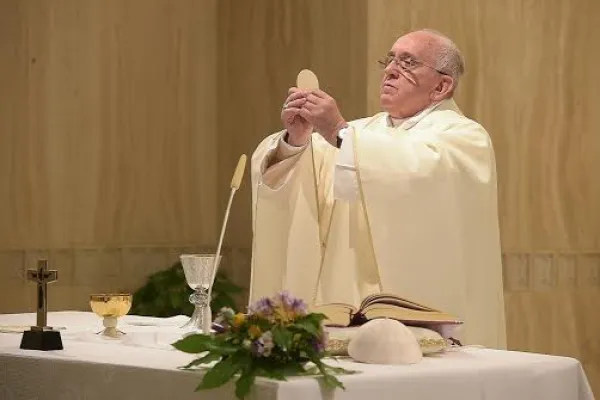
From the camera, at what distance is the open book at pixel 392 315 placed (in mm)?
3740

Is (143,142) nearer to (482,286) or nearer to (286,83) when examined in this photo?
(286,83)

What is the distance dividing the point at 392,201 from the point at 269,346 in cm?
203

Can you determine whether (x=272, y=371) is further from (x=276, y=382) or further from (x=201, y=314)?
(x=201, y=314)

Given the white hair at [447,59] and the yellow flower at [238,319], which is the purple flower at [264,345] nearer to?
the yellow flower at [238,319]

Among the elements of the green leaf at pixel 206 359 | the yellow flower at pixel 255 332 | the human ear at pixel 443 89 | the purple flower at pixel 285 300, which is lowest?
the green leaf at pixel 206 359

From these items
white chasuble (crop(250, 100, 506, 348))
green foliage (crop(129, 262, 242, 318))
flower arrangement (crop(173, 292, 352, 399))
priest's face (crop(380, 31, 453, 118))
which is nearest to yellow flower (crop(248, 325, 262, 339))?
flower arrangement (crop(173, 292, 352, 399))

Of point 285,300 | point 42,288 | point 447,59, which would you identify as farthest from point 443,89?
point 285,300

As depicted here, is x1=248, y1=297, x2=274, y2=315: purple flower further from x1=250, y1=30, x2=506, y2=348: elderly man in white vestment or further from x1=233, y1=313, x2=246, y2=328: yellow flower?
x1=250, y1=30, x2=506, y2=348: elderly man in white vestment

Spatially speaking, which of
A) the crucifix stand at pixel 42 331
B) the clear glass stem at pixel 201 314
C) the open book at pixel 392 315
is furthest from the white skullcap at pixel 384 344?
the crucifix stand at pixel 42 331

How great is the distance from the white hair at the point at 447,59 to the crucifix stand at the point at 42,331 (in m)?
2.18

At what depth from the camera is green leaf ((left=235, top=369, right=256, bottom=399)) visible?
3158 millimetres

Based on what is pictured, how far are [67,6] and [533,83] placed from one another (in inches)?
113

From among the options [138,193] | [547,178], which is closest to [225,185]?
[138,193]

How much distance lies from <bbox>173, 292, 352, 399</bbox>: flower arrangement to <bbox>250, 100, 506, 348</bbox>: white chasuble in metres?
1.87
